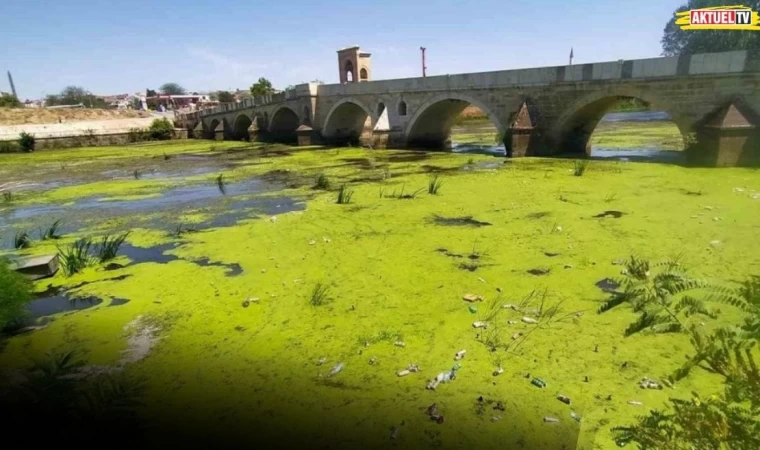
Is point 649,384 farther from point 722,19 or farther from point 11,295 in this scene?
point 722,19

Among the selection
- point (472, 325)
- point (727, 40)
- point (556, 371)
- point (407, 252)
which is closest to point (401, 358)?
point (472, 325)

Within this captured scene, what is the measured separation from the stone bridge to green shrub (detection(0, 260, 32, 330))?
14427mm

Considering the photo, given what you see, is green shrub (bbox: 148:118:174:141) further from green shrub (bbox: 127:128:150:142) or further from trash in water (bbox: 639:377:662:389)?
trash in water (bbox: 639:377:662:389)

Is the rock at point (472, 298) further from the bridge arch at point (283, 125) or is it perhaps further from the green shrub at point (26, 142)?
the green shrub at point (26, 142)

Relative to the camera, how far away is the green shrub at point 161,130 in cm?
4059

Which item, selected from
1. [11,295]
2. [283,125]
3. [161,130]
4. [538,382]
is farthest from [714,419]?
[161,130]

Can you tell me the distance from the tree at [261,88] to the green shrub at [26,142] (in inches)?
1112

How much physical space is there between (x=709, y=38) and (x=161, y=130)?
52.4m

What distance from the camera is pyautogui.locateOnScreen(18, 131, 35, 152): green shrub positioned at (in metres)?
33.2

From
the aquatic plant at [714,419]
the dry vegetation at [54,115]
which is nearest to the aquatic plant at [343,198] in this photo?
the aquatic plant at [714,419]

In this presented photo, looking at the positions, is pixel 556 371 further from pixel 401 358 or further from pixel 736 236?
pixel 736 236

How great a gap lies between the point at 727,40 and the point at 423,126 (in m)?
35.4

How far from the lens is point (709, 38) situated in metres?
43.6

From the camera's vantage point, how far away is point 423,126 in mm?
21703
